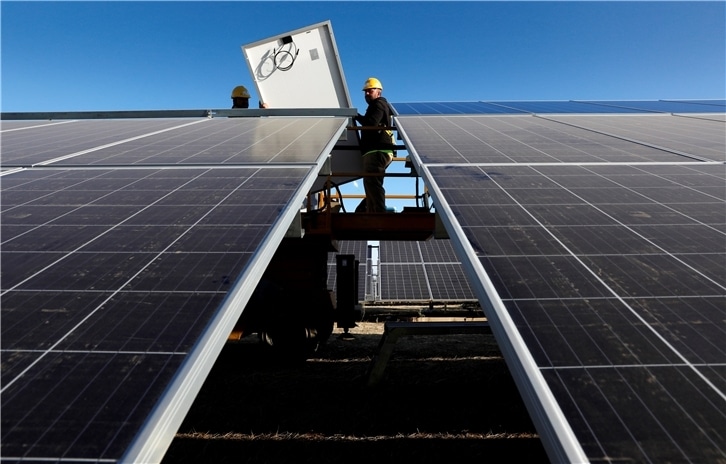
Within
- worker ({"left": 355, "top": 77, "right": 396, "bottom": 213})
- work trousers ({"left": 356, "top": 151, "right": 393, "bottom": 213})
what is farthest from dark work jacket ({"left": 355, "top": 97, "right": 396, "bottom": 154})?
work trousers ({"left": 356, "top": 151, "right": 393, "bottom": 213})

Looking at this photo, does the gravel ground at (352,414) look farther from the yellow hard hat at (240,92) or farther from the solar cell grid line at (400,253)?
the yellow hard hat at (240,92)

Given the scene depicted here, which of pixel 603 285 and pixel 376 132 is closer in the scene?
pixel 603 285

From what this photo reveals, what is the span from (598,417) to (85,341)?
208cm

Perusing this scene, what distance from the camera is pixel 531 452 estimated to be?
561 cm

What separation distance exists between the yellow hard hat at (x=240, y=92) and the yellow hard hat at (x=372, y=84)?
12.3ft

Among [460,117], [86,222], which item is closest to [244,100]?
[460,117]

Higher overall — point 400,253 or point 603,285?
point 603,285

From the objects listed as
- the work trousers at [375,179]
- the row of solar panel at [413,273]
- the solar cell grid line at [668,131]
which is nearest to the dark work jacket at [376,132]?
the work trousers at [375,179]

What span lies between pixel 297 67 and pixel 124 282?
9962 millimetres

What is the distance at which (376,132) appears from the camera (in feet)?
29.5

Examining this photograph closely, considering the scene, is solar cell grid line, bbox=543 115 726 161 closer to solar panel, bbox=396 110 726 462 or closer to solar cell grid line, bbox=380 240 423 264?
solar panel, bbox=396 110 726 462

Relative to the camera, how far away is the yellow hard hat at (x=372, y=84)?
31.8ft

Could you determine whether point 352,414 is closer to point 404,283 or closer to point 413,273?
point 404,283

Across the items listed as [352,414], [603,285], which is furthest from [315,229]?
[603,285]
